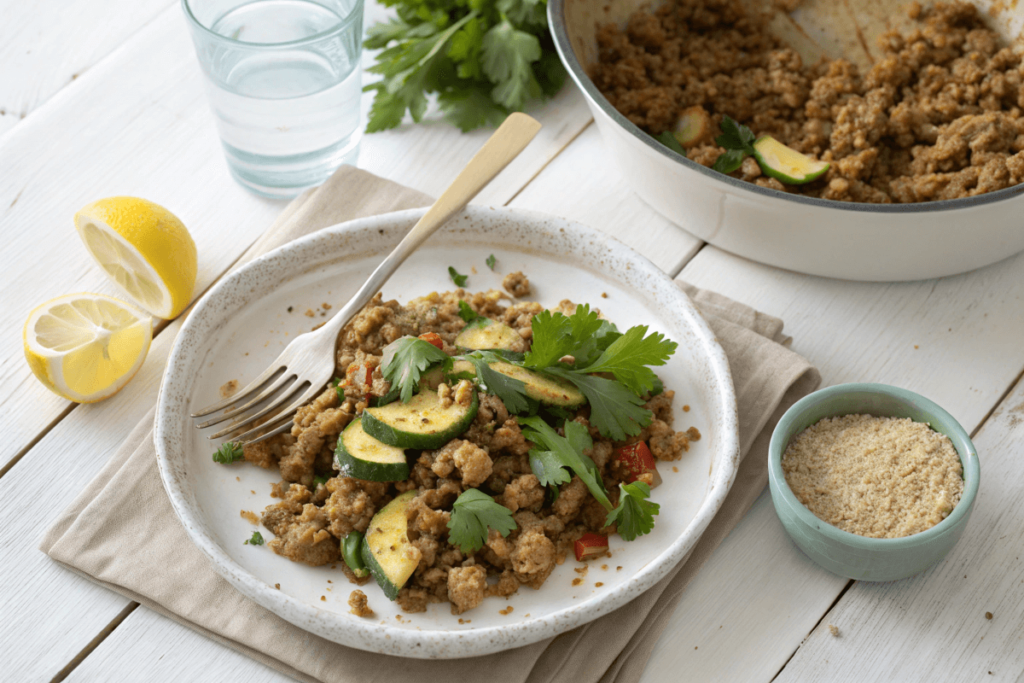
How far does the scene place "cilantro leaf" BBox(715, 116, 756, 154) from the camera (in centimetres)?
226

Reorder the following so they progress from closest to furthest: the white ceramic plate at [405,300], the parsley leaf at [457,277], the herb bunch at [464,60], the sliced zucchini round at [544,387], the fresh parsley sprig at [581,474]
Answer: the white ceramic plate at [405,300]
the fresh parsley sprig at [581,474]
the sliced zucchini round at [544,387]
the parsley leaf at [457,277]
the herb bunch at [464,60]

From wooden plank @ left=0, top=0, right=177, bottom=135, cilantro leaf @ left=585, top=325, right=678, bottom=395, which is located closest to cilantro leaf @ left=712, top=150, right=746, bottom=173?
cilantro leaf @ left=585, top=325, right=678, bottom=395

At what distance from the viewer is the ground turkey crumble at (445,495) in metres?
1.59

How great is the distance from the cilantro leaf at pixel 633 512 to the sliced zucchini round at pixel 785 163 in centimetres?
90

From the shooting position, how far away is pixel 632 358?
1.77 metres

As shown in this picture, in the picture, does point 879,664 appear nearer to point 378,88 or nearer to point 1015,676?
point 1015,676

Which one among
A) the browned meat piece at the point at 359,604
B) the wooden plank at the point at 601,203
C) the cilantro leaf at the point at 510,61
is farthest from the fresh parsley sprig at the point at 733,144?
the browned meat piece at the point at 359,604

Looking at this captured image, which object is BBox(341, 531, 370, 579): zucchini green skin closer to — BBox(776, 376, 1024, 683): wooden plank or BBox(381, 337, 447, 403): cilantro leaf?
BBox(381, 337, 447, 403): cilantro leaf

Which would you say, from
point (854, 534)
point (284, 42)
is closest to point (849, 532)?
point (854, 534)

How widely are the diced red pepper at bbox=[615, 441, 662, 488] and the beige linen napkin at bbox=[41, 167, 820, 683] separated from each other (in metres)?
0.16

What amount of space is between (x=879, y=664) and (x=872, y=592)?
132mm

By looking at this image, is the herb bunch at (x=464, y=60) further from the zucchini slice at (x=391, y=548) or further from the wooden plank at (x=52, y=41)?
the zucchini slice at (x=391, y=548)

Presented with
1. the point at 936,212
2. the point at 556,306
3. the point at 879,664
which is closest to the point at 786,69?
the point at 936,212

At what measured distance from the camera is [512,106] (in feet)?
8.00
